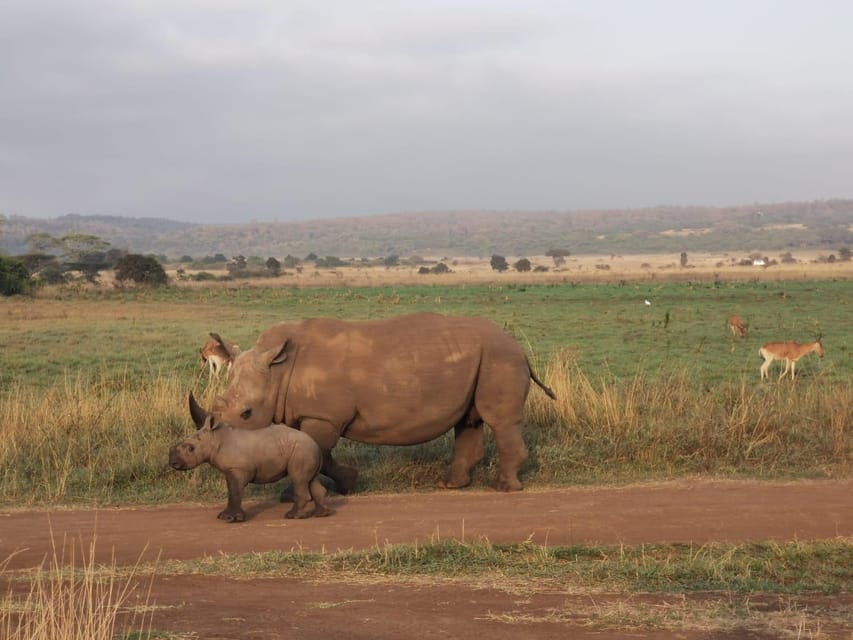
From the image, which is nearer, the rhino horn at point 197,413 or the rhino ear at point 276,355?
the rhino horn at point 197,413

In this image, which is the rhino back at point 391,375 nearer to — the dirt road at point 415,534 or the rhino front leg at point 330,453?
the rhino front leg at point 330,453

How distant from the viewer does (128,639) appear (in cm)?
488

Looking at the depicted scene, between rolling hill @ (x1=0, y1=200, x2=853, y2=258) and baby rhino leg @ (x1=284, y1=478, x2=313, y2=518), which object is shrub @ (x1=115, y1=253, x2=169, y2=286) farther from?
rolling hill @ (x1=0, y1=200, x2=853, y2=258)

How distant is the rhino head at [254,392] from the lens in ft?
29.3

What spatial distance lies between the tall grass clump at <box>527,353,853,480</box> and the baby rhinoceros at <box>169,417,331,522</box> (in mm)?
2648

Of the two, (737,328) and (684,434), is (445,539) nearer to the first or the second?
(684,434)

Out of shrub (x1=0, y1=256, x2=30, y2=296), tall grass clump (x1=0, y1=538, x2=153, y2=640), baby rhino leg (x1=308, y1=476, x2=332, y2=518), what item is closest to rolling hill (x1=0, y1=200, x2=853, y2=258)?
shrub (x1=0, y1=256, x2=30, y2=296)

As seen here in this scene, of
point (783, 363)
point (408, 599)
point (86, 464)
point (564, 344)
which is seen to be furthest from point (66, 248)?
point (408, 599)

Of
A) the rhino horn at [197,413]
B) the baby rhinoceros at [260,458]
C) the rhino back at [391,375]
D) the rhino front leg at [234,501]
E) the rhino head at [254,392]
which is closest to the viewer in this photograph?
the rhino front leg at [234,501]

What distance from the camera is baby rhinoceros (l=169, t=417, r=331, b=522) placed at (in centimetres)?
827

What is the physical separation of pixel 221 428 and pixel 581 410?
15.0ft

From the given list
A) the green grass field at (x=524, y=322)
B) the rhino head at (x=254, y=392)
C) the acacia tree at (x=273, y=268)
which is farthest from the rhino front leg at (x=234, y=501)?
the acacia tree at (x=273, y=268)

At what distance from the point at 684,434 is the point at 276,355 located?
437cm

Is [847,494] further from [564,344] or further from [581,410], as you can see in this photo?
[564,344]
